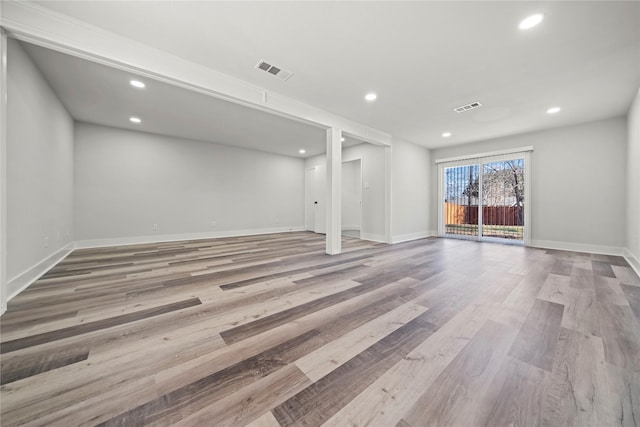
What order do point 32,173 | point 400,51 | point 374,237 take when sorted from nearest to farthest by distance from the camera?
point 400,51 → point 32,173 → point 374,237

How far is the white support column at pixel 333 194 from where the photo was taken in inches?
171

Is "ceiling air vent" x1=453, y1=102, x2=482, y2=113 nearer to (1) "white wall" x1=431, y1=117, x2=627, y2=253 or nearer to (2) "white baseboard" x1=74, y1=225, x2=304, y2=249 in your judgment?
(1) "white wall" x1=431, y1=117, x2=627, y2=253

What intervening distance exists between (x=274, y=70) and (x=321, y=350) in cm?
320

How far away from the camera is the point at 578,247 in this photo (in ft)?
15.4

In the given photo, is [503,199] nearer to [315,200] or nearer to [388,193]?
[388,193]

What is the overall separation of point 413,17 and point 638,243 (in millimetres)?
4493

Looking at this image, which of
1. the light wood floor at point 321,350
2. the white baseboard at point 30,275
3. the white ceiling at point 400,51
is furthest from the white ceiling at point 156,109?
the light wood floor at point 321,350

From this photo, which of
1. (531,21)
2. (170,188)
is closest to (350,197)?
(170,188)

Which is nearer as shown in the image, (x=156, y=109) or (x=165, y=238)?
(x=156, y=109)

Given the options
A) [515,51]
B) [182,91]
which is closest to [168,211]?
[182,91]

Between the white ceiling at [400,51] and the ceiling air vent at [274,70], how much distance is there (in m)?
0.09

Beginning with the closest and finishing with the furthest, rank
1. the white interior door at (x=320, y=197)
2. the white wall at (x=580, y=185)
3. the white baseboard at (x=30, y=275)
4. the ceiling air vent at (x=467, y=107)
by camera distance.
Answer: the white baseboard at (x=30, y=275)
the ceiling air vent at (x=467, y=107)
the white wall at (x=580, y=185)
the white interior door at (x=320, y=197)

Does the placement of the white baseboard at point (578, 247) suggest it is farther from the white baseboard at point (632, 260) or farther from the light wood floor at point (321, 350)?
the light wood floor at point (321, 350)

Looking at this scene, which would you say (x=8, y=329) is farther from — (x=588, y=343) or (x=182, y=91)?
(x=588, y=343)
